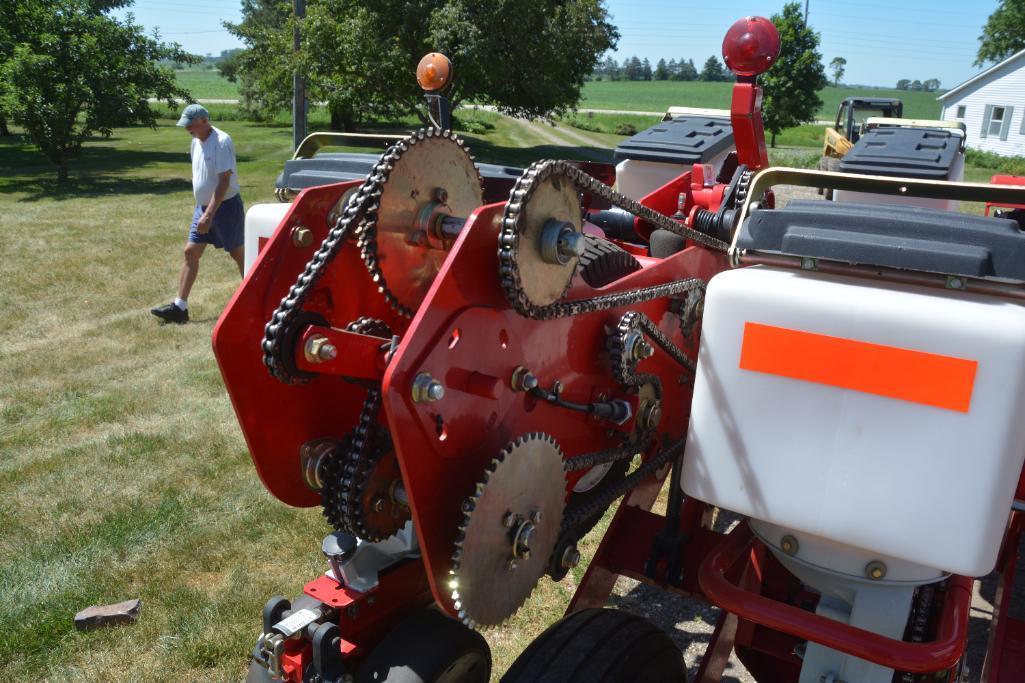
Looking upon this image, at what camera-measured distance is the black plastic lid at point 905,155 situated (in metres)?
4.78

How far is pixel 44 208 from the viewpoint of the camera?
1488 cm

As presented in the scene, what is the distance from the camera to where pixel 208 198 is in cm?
779

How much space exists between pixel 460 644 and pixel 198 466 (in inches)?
126

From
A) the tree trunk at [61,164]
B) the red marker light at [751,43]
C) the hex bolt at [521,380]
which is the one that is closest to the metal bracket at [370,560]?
the hex bolt at [521,380]

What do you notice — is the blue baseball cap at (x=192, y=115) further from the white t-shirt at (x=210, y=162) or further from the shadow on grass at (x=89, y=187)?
the shadow on grass at (x=89, y=187)

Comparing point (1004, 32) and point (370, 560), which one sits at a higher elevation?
point (1004, 32)

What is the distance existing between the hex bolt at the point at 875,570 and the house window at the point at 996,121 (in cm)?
4836

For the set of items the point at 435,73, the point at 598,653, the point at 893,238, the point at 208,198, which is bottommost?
the point at 598,653

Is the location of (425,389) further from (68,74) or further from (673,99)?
(673,99)

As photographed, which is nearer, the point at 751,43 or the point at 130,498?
the point at 751,43

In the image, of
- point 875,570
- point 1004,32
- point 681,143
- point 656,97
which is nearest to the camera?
point 875,570

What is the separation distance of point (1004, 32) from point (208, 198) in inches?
2725

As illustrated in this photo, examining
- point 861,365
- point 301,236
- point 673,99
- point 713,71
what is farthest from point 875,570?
point 713,71

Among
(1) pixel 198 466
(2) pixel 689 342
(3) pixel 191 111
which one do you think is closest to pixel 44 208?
(3) pixel 191 111
